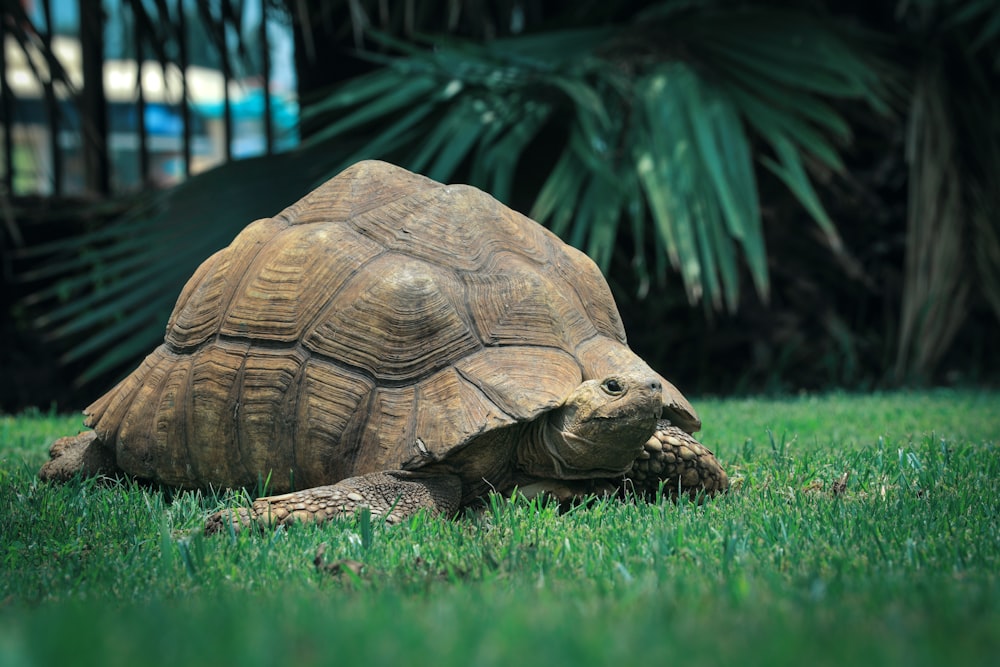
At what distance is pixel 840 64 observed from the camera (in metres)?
5.29

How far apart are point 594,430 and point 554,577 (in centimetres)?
68

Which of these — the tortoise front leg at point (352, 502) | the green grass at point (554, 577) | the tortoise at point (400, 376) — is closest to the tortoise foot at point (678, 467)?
the tortoise at point (400, 376)

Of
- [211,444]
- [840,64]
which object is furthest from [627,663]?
[840,64]

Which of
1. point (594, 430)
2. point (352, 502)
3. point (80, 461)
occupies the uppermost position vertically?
point (594, 430)

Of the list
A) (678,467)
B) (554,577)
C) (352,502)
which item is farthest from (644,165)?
(554,577)

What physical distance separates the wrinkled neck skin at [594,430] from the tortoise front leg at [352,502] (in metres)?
0.29

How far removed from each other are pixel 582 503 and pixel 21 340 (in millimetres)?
5338

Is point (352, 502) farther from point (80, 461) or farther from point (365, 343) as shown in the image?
point (80, 461)

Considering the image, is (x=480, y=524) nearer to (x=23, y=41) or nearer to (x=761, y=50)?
(x=23, y=41)

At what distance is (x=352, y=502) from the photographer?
100.0 inches

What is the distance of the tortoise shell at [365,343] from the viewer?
2.64 meters

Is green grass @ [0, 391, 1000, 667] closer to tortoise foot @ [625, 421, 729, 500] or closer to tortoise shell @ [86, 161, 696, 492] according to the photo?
tortoise foot @ [625, 421, 729, 500]

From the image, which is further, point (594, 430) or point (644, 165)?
point (644, 165)

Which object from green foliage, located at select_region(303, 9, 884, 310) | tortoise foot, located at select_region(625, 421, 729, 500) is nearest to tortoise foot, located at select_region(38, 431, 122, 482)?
tortoise foot, located at select_region(625, 421, 729, 500)
